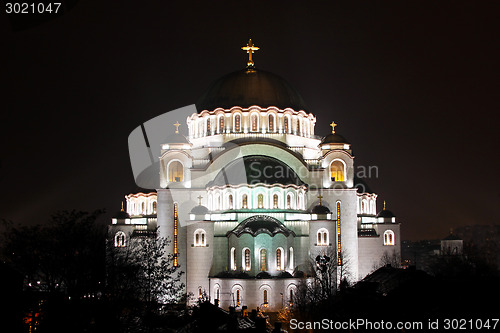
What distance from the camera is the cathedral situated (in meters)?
47.8

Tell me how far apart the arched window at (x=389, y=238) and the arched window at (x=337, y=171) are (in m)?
6.88

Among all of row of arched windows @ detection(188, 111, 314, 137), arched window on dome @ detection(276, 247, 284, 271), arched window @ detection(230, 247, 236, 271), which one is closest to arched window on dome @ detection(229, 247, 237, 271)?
arched window @ detection(230, 247, 236, 271)

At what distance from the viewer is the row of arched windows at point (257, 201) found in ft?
164

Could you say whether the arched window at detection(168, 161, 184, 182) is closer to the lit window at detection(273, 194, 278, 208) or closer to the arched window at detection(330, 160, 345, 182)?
the lit window at detection(273, 194, 278, 208)

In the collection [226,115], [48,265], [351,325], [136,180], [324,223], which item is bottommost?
[351,325]

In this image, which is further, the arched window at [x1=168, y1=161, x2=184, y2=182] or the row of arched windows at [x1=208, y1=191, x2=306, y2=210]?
the arched window at [x1=168, y1=161, x2=184, y2=182]

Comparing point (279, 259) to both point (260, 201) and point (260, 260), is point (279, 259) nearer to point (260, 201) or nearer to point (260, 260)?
point (260, 260)

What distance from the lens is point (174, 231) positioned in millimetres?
50875

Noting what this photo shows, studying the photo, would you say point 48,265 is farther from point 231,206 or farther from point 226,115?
point 226,115

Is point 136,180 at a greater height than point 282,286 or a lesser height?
greater

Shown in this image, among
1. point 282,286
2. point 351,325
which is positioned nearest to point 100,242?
point 351,325

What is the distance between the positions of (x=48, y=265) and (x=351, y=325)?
1161 centimetres

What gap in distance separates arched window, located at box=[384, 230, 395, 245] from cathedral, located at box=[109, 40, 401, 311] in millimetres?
90

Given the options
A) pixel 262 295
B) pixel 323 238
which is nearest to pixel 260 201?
pixel 323 238
